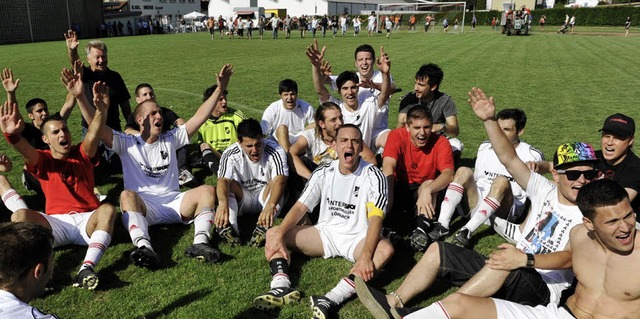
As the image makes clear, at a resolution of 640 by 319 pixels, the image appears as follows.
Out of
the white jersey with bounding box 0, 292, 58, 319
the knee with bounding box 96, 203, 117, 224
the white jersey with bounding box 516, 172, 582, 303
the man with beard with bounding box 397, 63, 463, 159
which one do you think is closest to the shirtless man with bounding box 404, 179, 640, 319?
the white jersey with bounding box 516, 172, 582, 303

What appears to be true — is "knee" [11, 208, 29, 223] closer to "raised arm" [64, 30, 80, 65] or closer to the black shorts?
"raised arm" [64, 30, 80, 65]

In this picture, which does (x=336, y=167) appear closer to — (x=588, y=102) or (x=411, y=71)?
(x=588, y=102)

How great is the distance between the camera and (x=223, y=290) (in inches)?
175

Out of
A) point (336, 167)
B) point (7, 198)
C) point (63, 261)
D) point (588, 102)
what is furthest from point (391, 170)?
point (588, 102)

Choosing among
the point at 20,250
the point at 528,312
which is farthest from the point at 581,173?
the point at 20,250

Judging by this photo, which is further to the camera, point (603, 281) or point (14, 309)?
point (603, 281)

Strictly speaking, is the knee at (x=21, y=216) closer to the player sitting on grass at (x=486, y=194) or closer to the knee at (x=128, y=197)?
the knee at (x=128, y=197)

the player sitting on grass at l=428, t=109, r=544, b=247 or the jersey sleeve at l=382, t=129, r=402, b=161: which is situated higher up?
the jersey sleeve at l=382, t=129, r=402, b=161

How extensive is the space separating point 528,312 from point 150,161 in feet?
14.7

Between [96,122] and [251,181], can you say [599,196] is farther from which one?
[96,122]

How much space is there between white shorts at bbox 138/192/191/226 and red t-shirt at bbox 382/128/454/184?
2.76 metres

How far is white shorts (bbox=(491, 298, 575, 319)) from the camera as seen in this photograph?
325cm

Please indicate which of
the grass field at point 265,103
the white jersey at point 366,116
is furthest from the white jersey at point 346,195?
the white jersey at point 366,116

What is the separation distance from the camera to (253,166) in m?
5.93
